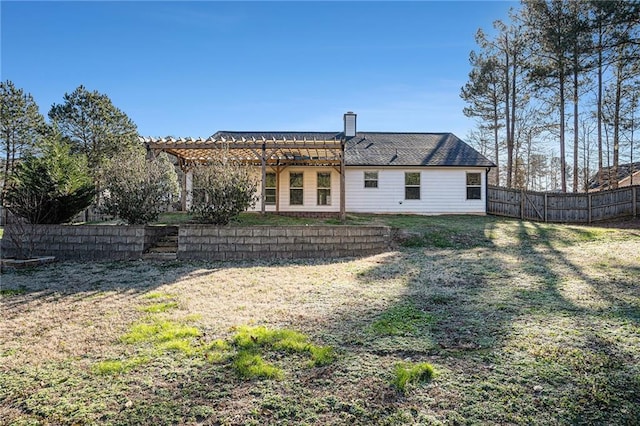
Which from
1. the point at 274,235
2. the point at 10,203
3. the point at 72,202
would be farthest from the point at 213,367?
the point at 10,203

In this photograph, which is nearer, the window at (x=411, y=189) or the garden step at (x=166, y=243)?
the garden step at (x=166, y=243)

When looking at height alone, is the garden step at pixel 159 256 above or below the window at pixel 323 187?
below

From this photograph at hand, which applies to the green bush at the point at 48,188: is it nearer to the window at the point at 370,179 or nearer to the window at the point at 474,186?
A: the window at the point at 370,179

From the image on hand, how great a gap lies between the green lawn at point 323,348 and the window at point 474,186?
9944 millimetres

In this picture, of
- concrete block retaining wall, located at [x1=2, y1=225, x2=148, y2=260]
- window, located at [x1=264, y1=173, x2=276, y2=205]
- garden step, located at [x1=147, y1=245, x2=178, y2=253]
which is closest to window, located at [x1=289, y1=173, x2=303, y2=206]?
window, located at [x1=264, y1=173, x2=276, y2=205]

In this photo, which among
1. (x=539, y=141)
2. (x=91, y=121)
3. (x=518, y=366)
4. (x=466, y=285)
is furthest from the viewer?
(x=539, y=141)

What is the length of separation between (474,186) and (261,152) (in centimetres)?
1007

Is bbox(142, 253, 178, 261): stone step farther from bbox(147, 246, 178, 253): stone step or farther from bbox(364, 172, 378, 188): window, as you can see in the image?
bbox(364, 172, 378, 188): window

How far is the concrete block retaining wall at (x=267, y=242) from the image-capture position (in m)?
8.60

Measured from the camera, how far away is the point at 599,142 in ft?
60.7

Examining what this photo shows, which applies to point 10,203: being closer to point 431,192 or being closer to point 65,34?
point 65,34

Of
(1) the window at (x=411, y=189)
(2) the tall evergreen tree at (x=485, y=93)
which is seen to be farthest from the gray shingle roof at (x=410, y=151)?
(2) the tall evergreen tree at (x=485, y=93)

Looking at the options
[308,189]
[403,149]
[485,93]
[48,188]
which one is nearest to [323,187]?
[308,189]

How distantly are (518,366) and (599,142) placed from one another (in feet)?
69.3
